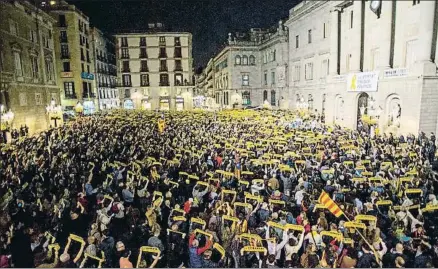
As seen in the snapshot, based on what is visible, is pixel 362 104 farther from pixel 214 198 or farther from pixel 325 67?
pixel 214 198

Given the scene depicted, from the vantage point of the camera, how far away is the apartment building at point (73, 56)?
23.0ft

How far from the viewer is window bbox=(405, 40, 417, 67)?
523cm

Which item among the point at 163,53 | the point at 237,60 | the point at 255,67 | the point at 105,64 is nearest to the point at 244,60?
the point at 237,60

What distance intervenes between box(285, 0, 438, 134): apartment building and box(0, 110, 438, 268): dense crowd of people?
17.4 inches

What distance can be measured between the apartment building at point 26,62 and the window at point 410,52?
699 centimetres

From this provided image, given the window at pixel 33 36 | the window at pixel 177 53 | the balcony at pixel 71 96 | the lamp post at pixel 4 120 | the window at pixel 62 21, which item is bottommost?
the lamp post at pixel 4 120

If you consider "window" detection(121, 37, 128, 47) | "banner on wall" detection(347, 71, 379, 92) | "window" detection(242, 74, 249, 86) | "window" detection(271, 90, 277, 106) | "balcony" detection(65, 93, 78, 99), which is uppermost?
"window" detection(121, 37, 128, 47)

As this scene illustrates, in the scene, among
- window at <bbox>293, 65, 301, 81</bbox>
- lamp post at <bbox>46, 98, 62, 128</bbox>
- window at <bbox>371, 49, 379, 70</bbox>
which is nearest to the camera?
window at <bbox>371, 49, 379, 70</bbox>

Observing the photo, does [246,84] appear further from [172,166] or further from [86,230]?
[86,230]

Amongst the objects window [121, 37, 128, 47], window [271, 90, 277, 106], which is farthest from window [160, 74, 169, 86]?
window [271, 90, 277, 106]

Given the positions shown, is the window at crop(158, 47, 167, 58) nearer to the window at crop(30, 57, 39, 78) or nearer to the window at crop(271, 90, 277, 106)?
the window at crop(271, 90, 277, 106)

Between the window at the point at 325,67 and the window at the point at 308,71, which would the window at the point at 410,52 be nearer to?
the window at the point at 325,67

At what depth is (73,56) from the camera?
7.44 metres

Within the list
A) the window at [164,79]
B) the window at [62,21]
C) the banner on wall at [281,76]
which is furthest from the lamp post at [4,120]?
the banner on wall at [281,76]
